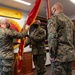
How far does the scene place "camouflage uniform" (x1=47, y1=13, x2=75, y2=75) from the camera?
1.87m

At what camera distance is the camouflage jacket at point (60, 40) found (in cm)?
187

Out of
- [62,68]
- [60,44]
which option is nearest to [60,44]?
[60,44]

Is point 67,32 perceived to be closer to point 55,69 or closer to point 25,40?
point 55,69

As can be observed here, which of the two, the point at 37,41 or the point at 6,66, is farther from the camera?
the point at 37,41

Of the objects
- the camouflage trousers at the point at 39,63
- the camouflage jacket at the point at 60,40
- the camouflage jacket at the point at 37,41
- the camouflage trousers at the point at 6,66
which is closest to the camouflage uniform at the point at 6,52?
the camouflage trousers at the point at 6,66

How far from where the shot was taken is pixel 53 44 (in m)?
1.86

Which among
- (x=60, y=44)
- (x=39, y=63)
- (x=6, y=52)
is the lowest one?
(x=39, y=63)

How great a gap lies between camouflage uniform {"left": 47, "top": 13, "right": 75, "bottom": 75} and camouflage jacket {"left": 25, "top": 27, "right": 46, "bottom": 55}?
0.85 metres

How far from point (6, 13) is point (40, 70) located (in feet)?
8.60

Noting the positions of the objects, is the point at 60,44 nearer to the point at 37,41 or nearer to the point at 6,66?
the point at 37,41

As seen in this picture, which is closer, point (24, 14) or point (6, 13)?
point (6, 13)

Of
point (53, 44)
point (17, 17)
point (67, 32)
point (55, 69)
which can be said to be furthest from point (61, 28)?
point (17, 17)

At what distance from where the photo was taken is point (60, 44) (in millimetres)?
1901

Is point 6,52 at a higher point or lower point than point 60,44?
lower
